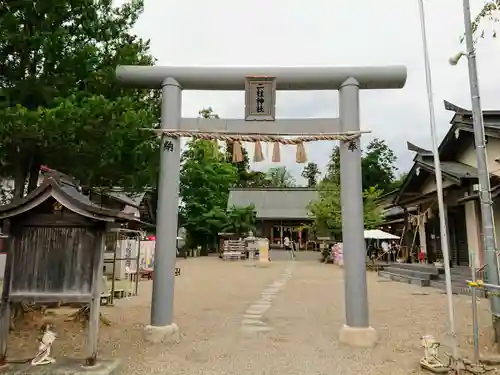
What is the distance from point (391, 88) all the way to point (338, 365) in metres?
5.11

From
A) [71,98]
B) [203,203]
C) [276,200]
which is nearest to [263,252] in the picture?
[203,203]

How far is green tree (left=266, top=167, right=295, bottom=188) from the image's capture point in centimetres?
6128

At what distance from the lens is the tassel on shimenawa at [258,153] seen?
7.63 meters

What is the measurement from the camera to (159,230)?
7355 millimetres

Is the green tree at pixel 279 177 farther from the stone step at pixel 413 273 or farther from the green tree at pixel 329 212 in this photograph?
the stone step at pixel 413 273

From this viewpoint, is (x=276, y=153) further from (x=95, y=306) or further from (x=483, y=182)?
(x=95, y=306)

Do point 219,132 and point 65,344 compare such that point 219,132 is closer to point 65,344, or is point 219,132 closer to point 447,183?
point 65,344

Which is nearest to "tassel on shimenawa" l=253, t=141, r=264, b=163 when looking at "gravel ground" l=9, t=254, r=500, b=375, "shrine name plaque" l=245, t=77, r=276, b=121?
"shrine name plaque" l=245, t=77, r=276, b=121

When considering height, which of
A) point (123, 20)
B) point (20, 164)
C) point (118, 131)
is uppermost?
point (123, 20)

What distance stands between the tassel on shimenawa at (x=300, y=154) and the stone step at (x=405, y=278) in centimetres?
1063

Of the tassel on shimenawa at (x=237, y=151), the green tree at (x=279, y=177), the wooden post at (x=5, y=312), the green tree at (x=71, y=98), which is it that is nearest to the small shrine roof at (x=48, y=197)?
the wooden post at (x=5, y=312)

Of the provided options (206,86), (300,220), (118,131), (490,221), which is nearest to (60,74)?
(118,131)

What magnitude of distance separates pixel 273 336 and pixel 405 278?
38.1 ft

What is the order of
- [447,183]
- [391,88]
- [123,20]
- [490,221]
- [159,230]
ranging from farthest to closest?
[447,183], [123,20], [391,88], [159,230], [490,221]
